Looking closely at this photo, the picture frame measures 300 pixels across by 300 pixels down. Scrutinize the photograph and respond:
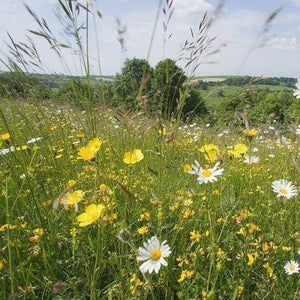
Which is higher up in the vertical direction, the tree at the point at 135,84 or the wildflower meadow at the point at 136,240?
the tree at the point at 135,84

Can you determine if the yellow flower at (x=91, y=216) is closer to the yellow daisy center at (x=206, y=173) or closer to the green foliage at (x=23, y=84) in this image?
the yellow daisy center at (x=206, y=173)

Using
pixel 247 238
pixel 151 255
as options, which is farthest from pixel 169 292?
pixel 247 238

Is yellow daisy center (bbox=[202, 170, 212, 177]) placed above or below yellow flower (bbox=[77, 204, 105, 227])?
below

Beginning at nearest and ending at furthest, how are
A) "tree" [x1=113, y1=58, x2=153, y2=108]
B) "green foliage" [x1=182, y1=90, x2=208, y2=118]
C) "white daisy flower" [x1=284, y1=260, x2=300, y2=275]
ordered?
"white daisy flower" [x1=284, y1=260, x2=300, y2=275] → "tree" [x1=113, y1=58, x2=153, y2=108] → "green foliage" [x1=182, y1=90, x2=208, y2=118]

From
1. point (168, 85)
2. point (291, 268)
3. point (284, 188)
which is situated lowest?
point (291, 268)

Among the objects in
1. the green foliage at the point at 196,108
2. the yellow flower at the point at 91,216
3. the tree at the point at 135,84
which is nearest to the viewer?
the yellow flower at the point at 91,216

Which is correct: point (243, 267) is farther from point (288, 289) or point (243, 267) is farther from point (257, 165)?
point (257, 165)

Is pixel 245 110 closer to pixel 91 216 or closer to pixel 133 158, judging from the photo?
pixel 133 158

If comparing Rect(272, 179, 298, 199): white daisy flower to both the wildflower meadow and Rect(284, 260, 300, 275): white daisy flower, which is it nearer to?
the wildflower meadow

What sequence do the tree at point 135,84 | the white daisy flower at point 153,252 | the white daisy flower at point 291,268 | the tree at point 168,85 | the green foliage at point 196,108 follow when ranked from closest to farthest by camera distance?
the white daisy flower at point 153,252
the white daisy flower at point 291,268
the tree at point 135,84
the tree at point 168,85
the green foliage at point 196,108

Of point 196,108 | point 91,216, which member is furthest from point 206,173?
point 196,108

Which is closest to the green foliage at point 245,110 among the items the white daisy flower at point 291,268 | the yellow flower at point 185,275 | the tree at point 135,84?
the tree at point 135,84

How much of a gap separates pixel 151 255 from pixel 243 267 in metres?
0.60

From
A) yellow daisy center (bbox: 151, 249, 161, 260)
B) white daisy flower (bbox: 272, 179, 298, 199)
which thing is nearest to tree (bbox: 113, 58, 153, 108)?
yellow daisy center (bbox: 151, 249, 161, 260)
